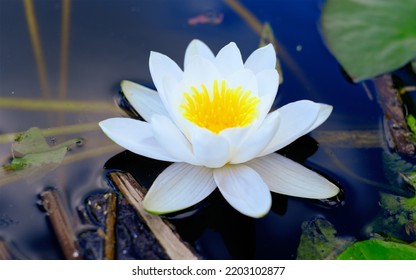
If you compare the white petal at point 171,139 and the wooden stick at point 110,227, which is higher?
the white petal at point 171,139

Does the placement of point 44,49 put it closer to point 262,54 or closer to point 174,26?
point 174,26

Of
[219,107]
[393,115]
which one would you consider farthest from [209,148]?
[393,115]

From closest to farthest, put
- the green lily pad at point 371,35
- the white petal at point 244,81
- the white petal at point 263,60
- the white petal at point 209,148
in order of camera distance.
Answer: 1. the white petal at point 209,148
2. the white petal at point 244,81
3. the white petal at point 263,60
4. the green lily pad at point 371,35

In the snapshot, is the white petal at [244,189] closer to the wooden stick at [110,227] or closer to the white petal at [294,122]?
the white petal at [294,122]

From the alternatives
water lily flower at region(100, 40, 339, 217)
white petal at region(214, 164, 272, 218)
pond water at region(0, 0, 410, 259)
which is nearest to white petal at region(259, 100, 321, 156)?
water lily flower at region(100, 40, 339, 217)

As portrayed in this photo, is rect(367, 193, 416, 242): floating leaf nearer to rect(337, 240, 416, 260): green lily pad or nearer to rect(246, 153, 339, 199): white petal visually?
rect(337, 240, 416, 260): green lily pad

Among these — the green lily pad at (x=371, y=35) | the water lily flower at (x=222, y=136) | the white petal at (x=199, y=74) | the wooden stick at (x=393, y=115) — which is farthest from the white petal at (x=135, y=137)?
the green lily pad at (x=371, y=35)
